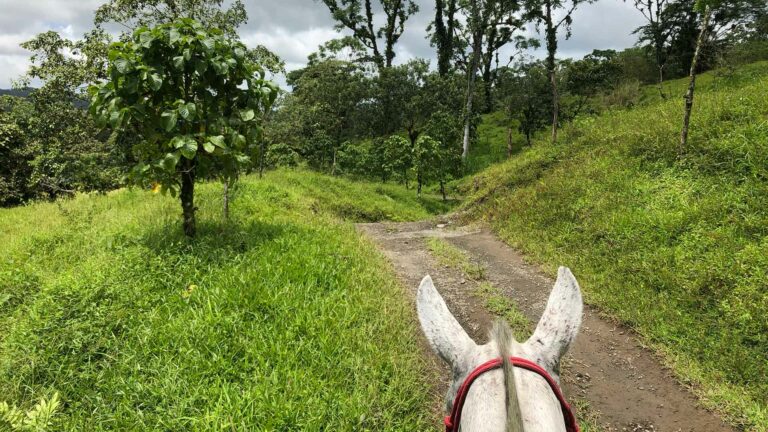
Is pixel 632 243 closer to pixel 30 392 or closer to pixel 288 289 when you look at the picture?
pixel 288 289

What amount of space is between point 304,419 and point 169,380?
1.13 meters

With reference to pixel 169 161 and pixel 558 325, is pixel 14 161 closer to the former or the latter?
pixel 169 161

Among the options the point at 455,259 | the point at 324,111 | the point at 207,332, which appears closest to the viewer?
the point at 207,332

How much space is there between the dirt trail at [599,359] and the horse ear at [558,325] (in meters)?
2.43

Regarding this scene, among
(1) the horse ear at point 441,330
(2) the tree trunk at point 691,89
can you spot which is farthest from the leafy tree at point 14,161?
(2) the tree trunk at point 691,89

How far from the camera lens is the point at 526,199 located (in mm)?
9367

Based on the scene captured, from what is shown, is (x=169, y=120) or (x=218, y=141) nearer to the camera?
(x=169, y=120)

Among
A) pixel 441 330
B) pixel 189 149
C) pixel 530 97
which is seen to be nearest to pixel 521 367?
pixel 441 330

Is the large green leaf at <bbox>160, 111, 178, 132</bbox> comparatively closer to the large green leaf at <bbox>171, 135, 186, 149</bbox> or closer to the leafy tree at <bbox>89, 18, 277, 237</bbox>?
the leafy tree at <bbox>89, 18, 277, 237</bbox>

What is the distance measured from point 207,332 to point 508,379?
120 inches

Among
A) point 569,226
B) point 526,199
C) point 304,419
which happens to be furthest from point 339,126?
point 304,419

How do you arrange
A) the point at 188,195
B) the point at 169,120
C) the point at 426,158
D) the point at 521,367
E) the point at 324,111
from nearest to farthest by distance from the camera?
1. the point at 521,367
2. the point at 169,120
3. the point at 188,195
4. the point at 426,158
5. the point at 324,111

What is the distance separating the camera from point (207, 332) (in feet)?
11.0

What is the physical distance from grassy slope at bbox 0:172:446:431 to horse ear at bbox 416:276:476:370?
158cm
